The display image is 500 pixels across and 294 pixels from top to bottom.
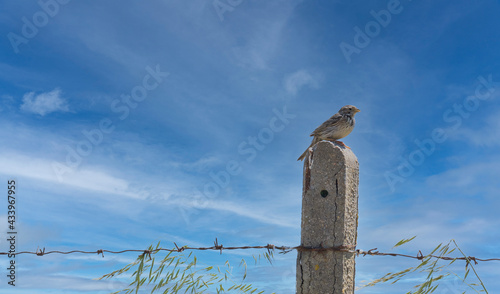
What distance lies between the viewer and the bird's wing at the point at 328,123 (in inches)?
181

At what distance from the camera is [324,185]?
3.50 meters

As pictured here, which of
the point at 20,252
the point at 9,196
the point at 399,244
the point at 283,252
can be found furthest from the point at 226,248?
the point at 9,196

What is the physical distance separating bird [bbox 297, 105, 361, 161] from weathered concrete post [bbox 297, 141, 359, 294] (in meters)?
0.83

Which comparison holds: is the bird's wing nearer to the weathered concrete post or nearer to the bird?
the bird

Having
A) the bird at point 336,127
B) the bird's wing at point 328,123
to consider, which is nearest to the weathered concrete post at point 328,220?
the bird at point 336,127

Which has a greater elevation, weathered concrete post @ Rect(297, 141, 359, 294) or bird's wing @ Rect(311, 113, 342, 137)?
bird's wing @ Rect(311, 113, 342, 137)

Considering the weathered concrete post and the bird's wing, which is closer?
A: the weathered concrete post

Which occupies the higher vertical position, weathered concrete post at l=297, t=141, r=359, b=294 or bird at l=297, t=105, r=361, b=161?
bird at l=297, t=105, r=361, b=161

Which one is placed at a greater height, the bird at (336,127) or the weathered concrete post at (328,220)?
the bird at (336,127)

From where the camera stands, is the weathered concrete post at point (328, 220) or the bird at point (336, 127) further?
the bird at point (336, 127)

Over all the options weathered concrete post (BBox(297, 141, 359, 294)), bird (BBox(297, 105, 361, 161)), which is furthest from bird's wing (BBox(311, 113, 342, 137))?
weathered concrete post (BBox(297, 141, 359, 294))

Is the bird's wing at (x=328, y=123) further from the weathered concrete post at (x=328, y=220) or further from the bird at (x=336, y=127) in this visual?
the weathered concrete post at (x=328, y=220)

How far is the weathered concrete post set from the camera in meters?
3.34

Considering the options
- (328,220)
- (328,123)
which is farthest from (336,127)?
(328,220)
